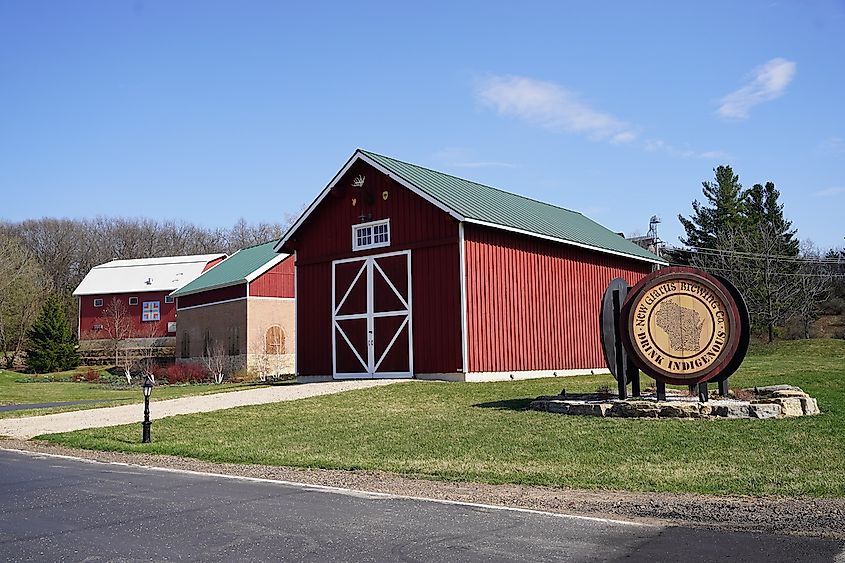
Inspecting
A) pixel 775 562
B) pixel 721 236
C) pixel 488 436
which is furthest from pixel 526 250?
pixel 721 236

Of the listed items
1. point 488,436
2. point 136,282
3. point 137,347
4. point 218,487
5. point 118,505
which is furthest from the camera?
point 136,282

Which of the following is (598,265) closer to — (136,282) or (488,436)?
(488,436)

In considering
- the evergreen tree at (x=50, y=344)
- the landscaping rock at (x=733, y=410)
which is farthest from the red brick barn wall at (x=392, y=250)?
the evergreen tree at (x=50, y=344)

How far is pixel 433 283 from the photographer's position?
23500mm

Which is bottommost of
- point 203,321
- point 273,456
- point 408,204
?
point 273,456

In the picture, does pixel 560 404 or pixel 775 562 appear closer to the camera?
pixel 775 562

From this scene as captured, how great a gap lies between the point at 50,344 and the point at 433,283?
3616 centimetres

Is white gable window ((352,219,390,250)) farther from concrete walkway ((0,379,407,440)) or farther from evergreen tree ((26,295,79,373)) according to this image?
evergreen tree ((26,295,79,373))

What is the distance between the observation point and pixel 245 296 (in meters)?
38.8

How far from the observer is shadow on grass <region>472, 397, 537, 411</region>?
1638cm

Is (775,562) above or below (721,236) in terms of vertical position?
below

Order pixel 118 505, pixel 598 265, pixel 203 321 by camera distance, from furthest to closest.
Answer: pixel 203 321
pixel 598 265
pixel 118 505

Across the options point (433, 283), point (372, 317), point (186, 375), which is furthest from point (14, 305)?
point (433, 283)

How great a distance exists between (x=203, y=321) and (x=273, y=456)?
31.5 m
